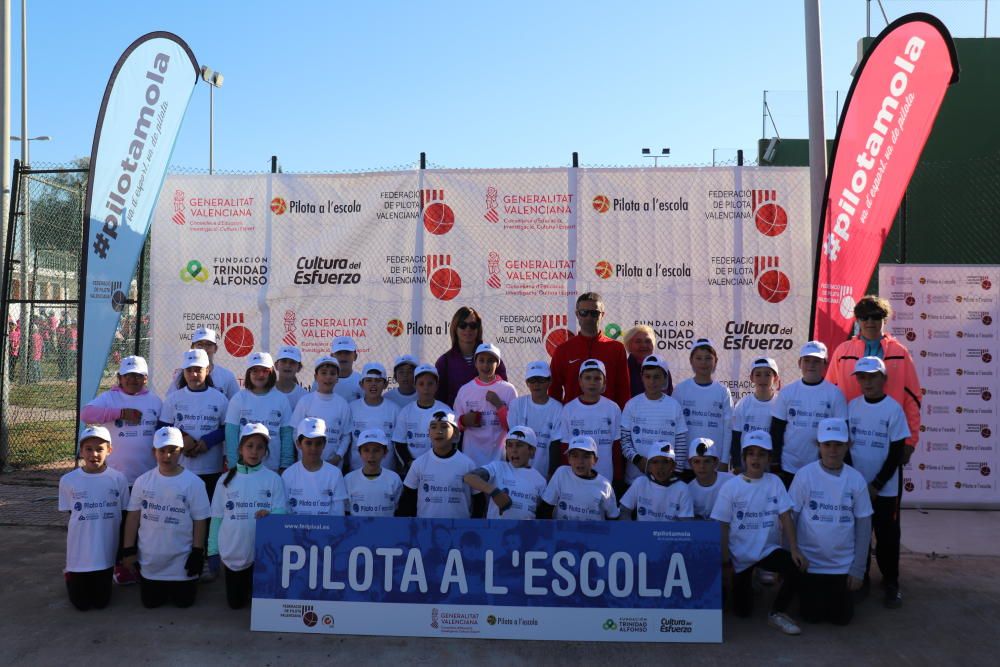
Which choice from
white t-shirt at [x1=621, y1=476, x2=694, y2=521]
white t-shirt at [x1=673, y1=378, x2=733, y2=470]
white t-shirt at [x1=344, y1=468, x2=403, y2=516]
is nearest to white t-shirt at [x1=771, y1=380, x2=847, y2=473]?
white t-shirt at [x1=673, y1=378, x2=733, y2=470]

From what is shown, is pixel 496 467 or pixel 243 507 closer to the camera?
pixel 243 507

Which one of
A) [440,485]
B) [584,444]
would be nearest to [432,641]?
[440,485]

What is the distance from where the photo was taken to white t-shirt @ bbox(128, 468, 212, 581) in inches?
193

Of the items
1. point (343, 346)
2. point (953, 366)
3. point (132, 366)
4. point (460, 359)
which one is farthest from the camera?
point (953, 366)

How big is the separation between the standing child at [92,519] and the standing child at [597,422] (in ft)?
9.24

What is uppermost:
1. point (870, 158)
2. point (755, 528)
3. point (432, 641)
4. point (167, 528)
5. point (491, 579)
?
point (870, 158)

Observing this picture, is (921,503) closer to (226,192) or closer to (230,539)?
(230,539)

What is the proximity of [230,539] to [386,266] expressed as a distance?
147 inches

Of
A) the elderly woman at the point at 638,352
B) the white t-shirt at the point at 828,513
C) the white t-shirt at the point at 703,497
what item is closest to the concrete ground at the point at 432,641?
the white t-shirt at the point at 828,513

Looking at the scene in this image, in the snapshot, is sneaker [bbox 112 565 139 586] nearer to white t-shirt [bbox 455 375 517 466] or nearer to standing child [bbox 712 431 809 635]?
white t-shirt [bbox 455 375 517 466]

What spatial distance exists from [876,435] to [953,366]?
296cm

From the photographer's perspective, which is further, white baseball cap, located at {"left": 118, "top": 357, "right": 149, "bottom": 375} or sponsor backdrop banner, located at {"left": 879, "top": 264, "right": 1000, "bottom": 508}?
sponsor backdrop banner, located at {"left": 879, "top": 264, "right": 1000, "bottom": 508}

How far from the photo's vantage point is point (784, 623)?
456cm

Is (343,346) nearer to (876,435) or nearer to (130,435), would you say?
(130,435)
